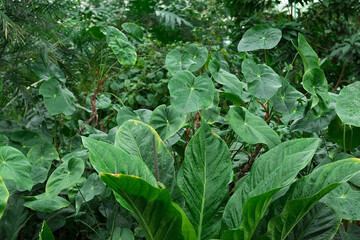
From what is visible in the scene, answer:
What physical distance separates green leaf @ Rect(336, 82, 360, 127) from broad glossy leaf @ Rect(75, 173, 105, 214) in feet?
2.36

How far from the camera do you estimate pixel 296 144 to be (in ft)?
3.14

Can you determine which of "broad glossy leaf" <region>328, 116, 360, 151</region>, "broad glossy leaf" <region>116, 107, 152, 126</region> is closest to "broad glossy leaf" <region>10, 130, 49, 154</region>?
"broad glossy leaf" <region>116, 107, 152, 126</region>

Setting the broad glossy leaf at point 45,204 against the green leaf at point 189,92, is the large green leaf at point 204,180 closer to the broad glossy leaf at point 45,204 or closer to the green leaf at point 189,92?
the green leaf at point 189,92

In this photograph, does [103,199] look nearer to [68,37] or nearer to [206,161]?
[206,161]

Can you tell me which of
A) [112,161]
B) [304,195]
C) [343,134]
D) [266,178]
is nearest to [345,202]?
[304,195]

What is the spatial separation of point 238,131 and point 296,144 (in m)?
0.15

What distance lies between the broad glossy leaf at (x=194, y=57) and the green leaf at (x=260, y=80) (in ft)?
0.57

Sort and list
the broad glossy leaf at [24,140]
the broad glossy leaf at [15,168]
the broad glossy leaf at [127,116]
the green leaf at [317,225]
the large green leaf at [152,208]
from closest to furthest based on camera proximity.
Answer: the large green leaf at [152,208], the green leaf at [317,225], the broad glossy leaf at [15,168], the broad glossy leaf at [127,116], the broad glossy leaf at [24,140]

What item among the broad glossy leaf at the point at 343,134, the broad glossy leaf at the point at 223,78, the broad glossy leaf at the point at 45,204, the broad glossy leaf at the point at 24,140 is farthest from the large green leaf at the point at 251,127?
the broad glossy leaf at the point at 24,140

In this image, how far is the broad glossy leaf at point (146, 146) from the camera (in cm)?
106

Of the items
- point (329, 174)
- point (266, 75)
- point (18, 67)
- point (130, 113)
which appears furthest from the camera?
point (18, 67)

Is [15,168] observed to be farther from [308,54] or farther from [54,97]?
[308,54]

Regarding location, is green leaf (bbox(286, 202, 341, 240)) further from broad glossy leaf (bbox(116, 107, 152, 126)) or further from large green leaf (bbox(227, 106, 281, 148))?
broad glossy leaf (bbox(116, 107, 152, 126))

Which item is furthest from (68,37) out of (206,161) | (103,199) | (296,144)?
(296,144)
